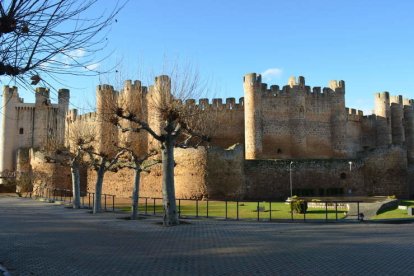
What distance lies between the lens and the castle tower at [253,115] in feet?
133

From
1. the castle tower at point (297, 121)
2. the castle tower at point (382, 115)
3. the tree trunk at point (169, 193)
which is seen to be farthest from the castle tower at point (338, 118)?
the tree trunk at point (169, 193)

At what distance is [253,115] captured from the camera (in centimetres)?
4081

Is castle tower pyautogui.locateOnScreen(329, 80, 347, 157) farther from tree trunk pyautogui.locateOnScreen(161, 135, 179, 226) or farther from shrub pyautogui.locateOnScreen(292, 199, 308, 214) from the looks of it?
tree trunk pyautogui.locateOnScreen(161, 135, 179, 226)

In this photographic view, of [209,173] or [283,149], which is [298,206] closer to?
[209,173]

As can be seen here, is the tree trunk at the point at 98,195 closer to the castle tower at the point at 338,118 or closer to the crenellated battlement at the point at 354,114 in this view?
the castle tower at the point at 338,118

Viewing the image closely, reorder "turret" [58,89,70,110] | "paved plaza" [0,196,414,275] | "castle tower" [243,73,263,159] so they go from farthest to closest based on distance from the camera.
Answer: "castle tower" [243,73,263,159] < "paved plaza" [0,196,414,275] < "turret" [58,89,70,110]

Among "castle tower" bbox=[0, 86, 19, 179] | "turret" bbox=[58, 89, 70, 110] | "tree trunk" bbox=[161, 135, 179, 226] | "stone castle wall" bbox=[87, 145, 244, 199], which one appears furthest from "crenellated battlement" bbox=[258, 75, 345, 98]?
"castle tower" bbox=[0, 86, 19, 179]

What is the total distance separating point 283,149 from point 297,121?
317 centimetres

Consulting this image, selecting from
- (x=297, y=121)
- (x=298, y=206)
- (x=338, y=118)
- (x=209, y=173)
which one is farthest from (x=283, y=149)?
(x=298, y=206)

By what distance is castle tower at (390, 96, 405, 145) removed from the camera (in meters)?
51.2

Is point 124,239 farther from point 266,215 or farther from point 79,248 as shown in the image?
point 266,215

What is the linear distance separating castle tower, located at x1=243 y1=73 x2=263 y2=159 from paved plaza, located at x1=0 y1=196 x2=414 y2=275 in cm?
2387

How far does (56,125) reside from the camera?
58531mm

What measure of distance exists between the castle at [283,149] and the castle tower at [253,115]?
10 centimetres
